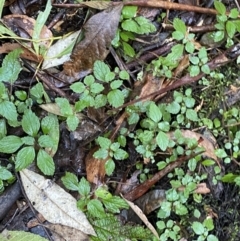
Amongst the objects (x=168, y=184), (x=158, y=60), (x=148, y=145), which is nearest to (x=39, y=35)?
(x=158, y=60)

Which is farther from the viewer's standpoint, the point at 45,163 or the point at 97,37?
the point at 97,37

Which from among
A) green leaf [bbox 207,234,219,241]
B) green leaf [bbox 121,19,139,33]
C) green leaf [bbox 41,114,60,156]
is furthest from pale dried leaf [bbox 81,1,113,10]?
green leaf [bbox 207,234,219,241]

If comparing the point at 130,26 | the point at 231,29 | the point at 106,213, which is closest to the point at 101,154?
the point at 106,213

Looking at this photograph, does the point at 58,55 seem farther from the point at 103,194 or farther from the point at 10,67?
the point at 103,194

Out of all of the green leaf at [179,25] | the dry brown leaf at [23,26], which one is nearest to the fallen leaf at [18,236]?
the dry brown leaf at [23,26]

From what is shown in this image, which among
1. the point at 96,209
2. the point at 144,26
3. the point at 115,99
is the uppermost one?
the point at 144,26

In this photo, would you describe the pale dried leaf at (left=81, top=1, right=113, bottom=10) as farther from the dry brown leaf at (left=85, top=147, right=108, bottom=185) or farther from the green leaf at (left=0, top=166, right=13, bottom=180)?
the green leaf at (left=0, top=166, right=13, bottom=180)

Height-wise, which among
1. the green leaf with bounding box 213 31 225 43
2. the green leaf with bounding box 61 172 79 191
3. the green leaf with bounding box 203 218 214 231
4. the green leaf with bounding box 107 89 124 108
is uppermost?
the green leaf with bounding box 213 31 225 43
